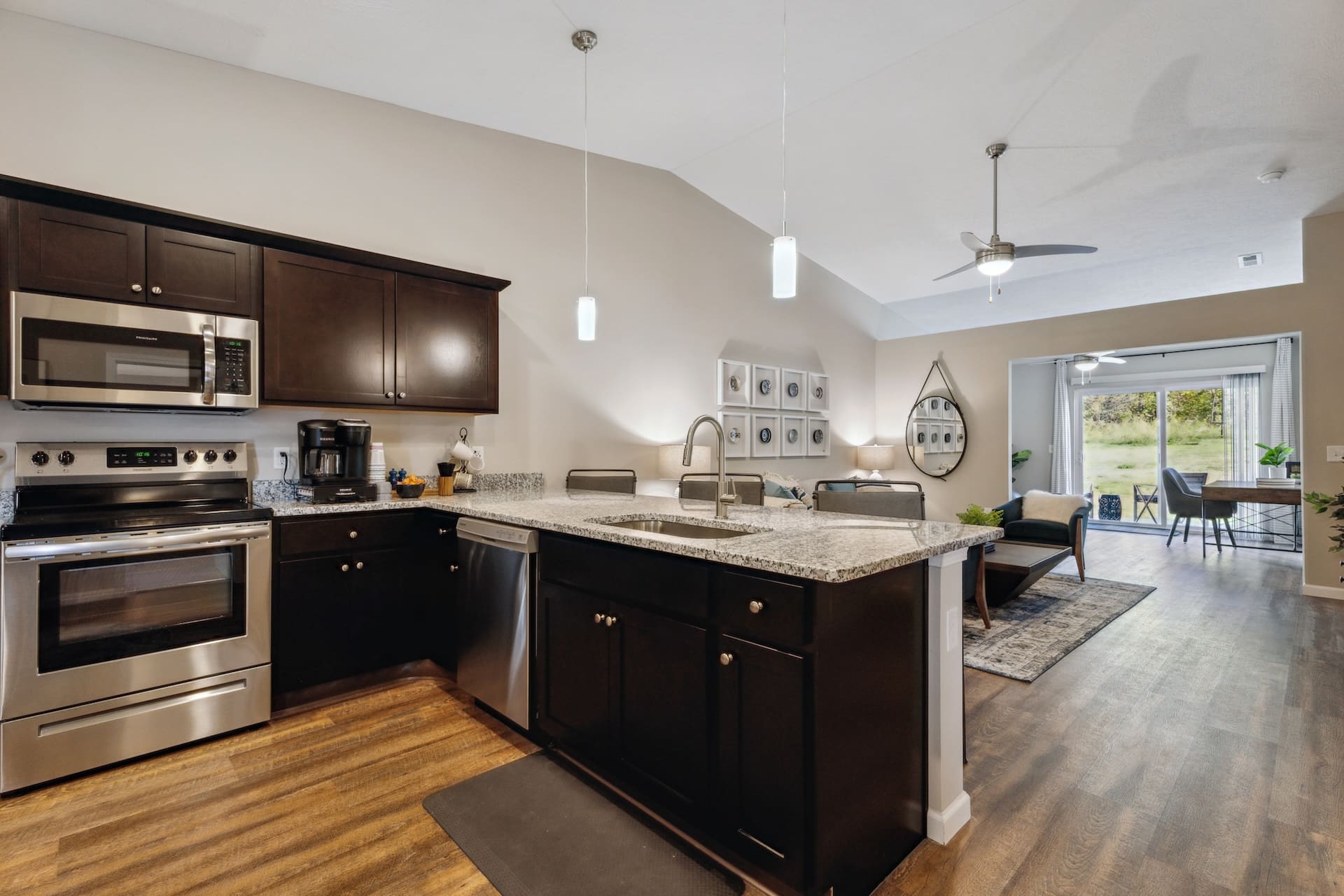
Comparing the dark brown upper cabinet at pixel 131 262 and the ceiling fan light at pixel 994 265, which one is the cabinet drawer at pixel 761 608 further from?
the ceiling fan light at pixel 994 265

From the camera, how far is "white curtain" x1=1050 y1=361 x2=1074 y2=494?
31.6 ft

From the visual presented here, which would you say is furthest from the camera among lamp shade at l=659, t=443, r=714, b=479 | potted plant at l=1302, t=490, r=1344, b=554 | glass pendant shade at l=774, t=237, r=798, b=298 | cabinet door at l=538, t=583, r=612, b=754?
lamp shade at l=659, t=443, r=714, b=479

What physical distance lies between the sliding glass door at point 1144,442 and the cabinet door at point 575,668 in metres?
9.80

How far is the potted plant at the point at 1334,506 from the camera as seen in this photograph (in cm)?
420

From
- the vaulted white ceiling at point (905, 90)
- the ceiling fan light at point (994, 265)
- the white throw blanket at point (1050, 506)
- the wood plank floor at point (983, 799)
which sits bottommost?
the wood plank floor at point (983, 799)

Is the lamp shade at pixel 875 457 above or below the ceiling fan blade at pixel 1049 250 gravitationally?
below

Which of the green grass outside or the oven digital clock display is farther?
the green grass outside

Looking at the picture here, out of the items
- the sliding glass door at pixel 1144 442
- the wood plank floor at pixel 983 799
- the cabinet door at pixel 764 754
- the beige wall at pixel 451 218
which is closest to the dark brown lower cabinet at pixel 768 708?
the cabinet door at pixel 764 754

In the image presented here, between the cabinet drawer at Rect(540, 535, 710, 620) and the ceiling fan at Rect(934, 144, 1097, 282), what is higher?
the ceiling fan at Rect(934, 144, 1097, 282)

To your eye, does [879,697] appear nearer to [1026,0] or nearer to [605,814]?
[605,814]

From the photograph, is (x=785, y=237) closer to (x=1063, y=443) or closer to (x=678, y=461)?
(x=678, y=461)

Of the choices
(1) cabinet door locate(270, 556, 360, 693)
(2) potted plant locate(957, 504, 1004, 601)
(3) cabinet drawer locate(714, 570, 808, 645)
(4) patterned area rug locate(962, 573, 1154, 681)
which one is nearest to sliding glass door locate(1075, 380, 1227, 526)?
(4) patterned area rug locate(962, 573, 1154, 681)

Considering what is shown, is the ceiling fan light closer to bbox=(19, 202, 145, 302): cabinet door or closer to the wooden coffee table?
the wooden coffee table

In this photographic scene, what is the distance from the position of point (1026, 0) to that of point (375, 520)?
162 inches
